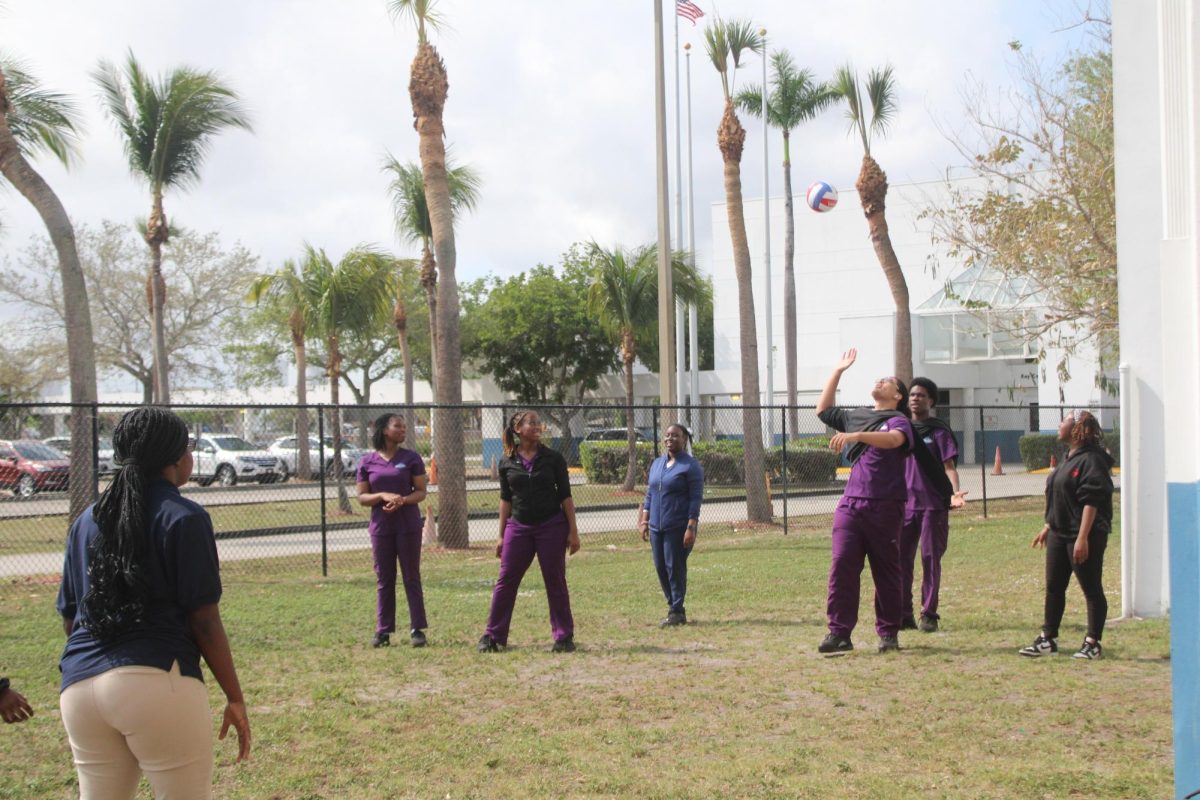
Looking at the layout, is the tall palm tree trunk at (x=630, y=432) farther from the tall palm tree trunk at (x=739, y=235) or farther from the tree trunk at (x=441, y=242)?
the tree trunk at (x=441, y=242)

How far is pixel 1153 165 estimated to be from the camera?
806cm

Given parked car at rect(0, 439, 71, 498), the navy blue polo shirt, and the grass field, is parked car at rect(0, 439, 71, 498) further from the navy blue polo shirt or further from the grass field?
the navy blue polo shirt

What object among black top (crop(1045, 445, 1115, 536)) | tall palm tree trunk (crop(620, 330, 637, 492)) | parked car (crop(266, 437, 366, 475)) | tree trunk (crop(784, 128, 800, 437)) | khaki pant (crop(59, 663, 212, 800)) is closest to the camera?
khaki pant (crop(59, 663, 212, 800))

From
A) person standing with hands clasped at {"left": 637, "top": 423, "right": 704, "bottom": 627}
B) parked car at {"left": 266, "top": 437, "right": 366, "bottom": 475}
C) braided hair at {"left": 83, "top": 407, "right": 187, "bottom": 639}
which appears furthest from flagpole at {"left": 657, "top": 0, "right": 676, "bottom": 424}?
braided hair at {"left": 83, "top": 407, "right": 187, "bottom": 639}

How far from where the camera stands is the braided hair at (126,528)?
3387 millimetres

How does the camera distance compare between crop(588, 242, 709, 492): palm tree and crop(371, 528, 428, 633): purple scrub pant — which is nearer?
crop(371, 528, 428, 633): purple scrub pant

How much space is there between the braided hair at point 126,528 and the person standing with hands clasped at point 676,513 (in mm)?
6395

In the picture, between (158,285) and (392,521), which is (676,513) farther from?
(158,285)

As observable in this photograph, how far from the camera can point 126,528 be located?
3.40m

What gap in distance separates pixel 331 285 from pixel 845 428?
18519 millimetres

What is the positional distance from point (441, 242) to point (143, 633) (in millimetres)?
13733

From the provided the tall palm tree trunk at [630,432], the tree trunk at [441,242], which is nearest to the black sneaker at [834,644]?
the tree trunk at [441,242]

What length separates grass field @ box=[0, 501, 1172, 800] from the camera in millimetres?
5312

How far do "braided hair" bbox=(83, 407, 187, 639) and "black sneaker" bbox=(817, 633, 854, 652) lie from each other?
18.3 ft
